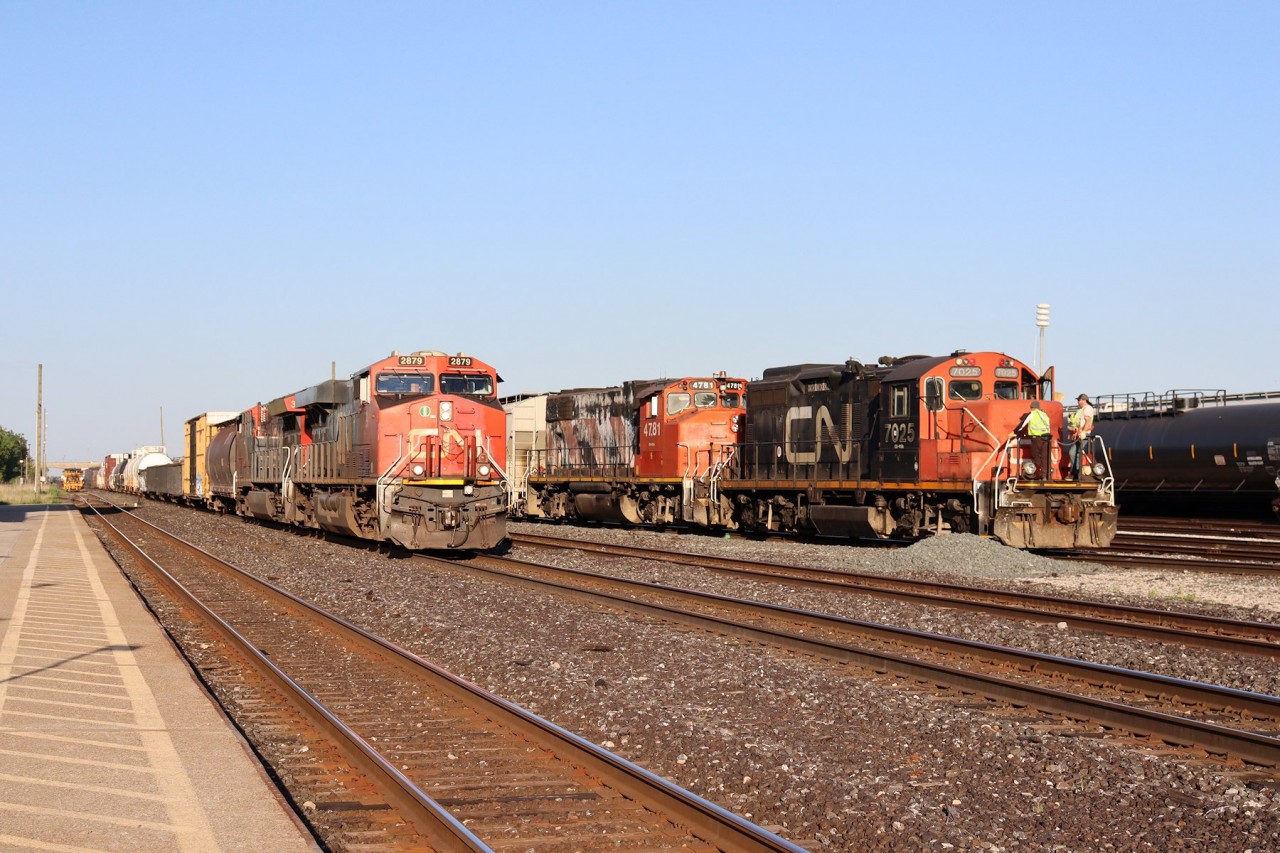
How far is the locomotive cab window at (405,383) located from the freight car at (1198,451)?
14.8 m

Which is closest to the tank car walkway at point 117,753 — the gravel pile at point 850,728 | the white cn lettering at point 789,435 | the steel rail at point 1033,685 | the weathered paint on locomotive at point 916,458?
the gravel pile at point 850,728

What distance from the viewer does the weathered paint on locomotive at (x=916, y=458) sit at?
19141mm

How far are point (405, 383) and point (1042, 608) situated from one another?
11859 mm

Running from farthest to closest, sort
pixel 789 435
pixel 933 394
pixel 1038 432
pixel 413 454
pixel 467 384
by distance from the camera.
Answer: pixel 789 435, pixel 467 384, pixel 413 454, pixel 933 394, pixel 1038 432

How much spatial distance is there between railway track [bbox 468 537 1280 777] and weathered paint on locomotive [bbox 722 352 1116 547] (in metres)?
7.62

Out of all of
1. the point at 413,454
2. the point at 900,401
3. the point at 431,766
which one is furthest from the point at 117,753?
the point at 900,401

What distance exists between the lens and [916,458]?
20.5m

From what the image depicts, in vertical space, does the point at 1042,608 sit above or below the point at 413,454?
below

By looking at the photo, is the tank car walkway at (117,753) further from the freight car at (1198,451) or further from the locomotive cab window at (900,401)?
the freight car at (1198,451)

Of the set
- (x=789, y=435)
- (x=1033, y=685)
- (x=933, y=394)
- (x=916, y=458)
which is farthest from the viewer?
(x=789, y=435)

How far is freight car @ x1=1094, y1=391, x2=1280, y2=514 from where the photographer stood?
2627 centimetres

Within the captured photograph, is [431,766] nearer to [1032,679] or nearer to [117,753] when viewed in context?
[117,753]

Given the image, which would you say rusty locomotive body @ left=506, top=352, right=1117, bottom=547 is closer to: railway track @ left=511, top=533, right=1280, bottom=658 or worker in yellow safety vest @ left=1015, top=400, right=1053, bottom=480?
worker in yellow safety vest @ left=1015, top=400, right=1053, bottom=480

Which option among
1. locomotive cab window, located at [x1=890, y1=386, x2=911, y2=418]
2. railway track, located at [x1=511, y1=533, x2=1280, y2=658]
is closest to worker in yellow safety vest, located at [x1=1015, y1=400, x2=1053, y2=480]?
locomotive cab window, located at [x1=890, y1=386, x2=911, y2=418]
